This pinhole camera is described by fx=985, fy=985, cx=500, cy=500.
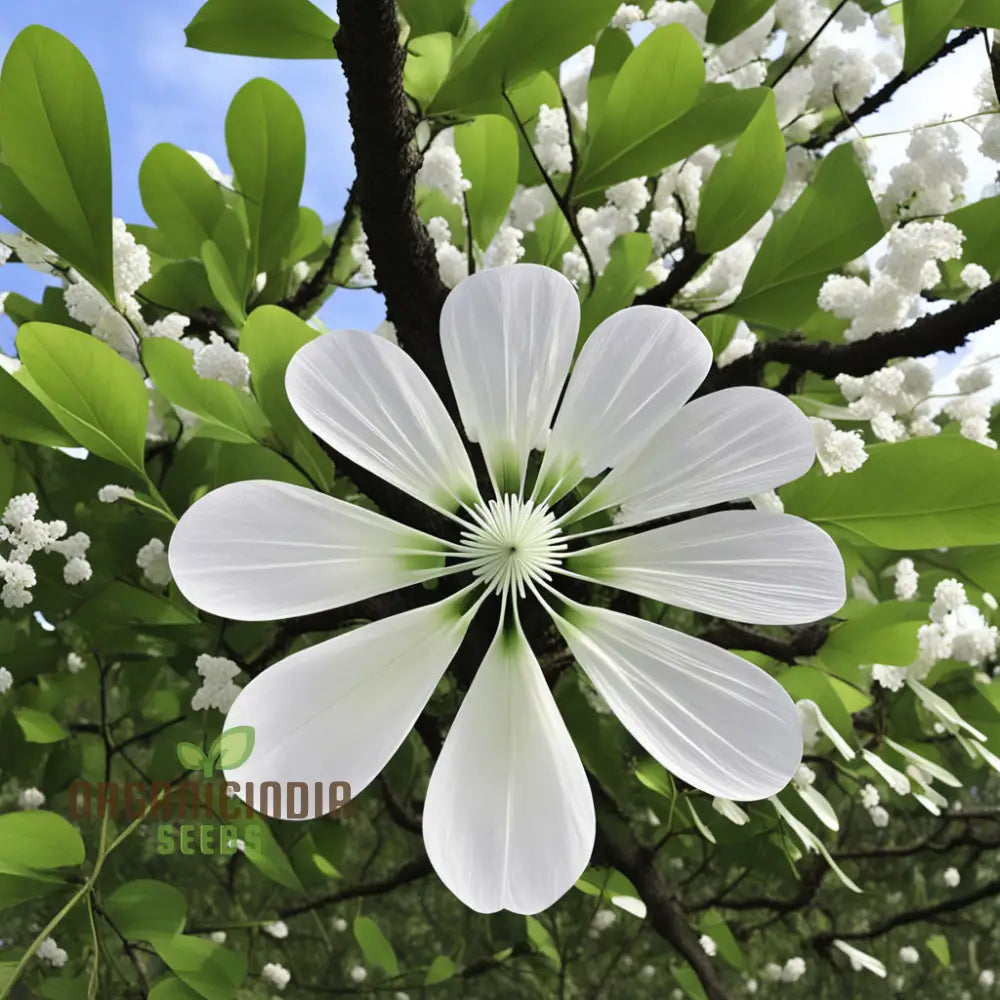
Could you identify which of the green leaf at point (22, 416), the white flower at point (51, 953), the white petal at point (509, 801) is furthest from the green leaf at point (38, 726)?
the white petal at point (509, 801)

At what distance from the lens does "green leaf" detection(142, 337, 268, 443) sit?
10.4 inches

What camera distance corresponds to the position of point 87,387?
0.83 ft

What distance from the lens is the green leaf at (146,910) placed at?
31cm

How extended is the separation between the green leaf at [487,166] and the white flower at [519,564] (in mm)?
159

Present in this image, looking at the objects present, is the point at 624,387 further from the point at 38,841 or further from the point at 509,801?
the point at 38,841

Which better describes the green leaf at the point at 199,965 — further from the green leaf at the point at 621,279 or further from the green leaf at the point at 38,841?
the green leaf at the point at 621,279

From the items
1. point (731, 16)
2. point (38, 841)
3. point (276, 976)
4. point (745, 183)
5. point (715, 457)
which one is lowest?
point (276, 976)

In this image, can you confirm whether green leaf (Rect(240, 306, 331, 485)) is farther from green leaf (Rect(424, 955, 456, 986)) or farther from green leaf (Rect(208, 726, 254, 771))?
green leaf (Rect(424, 955, 456, 986))

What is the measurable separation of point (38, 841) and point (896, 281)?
31cm

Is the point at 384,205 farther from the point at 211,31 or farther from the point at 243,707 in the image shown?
the point at 243,707

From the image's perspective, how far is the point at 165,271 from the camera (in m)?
0.40

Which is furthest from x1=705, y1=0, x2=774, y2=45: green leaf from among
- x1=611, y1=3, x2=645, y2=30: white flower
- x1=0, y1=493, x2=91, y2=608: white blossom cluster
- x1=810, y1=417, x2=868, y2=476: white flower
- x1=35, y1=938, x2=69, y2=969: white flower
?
x1=35, y1=938, x2=69, y2=969: white flower

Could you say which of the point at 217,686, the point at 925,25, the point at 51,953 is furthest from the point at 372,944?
the point at 925,25

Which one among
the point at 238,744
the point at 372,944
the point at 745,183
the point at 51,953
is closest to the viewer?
the point at 238,744
